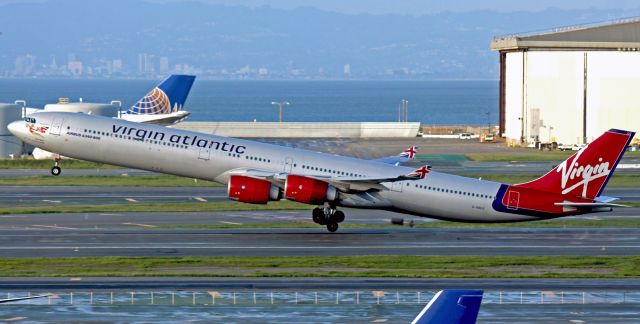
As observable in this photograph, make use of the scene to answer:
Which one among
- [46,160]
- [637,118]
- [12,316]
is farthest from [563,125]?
[12,316]

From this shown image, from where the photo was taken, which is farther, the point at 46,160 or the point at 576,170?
the point at 46,160

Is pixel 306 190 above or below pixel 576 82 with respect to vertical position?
below

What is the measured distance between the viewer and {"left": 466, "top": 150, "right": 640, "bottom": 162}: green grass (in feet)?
339

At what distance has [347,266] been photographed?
141 ft

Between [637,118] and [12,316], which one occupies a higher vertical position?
[637,118]

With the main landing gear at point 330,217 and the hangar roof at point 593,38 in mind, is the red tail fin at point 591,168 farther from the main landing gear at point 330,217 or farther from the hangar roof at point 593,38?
the hangar roof at point 593,38

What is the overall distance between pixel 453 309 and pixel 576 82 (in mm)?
102455

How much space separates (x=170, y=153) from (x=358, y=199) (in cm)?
893

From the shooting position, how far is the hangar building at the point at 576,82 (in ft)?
377

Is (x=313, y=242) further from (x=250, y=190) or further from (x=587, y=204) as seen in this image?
(x=587, y=204)

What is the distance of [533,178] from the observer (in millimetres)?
82312

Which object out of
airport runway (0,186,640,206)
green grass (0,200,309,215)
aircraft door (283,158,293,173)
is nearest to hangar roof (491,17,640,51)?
airport runway (0,186,640,206)

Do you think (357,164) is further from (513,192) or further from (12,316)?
(12,316)

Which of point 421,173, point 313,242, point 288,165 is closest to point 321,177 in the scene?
point 288,165
